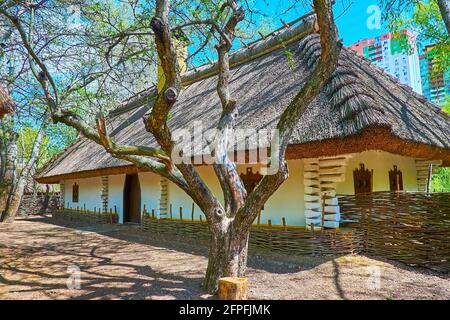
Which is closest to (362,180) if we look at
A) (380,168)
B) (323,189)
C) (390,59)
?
(380,168)

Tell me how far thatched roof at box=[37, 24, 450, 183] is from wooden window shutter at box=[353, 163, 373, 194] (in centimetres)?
102

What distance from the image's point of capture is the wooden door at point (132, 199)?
12.2 m

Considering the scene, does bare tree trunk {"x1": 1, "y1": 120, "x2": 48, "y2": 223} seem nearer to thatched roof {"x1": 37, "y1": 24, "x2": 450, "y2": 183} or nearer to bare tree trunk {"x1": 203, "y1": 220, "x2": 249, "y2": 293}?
thatched roof {"x1": 37, "y1": 24, "x2": 450, "y2": 183}

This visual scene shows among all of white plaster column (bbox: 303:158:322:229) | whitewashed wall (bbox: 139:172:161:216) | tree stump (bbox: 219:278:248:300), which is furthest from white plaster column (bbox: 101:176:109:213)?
tree stump (bbox: 219:278:248:300)

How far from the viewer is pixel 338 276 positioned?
4625 mm

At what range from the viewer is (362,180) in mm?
7180

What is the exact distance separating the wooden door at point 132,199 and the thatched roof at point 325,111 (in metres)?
1.51

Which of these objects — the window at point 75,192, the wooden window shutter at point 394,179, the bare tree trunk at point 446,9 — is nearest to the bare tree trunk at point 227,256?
the bare tree trunk at point 446,9

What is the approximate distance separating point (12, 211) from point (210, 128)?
33.7 feet

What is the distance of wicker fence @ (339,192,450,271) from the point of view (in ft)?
16.5

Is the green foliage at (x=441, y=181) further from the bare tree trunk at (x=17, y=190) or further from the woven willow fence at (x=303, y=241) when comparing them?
the bare tree trunk at (x=17, y=190)

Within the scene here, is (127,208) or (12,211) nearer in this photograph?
(127,208)
